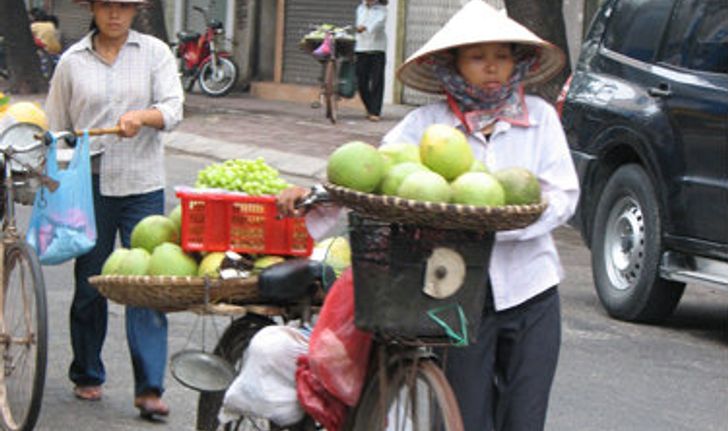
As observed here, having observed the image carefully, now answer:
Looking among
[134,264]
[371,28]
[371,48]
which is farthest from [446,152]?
[371,48]

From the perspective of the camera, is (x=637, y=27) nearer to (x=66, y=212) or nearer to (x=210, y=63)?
(x=66, y=212)

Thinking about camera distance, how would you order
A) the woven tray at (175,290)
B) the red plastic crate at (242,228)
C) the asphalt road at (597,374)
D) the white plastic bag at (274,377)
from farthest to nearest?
1. the asphalt road at (597,374)
2. the red plastic crate at (242,228)
3. the woven tray at (175,290)
4. the white plastic bag at (274,377)

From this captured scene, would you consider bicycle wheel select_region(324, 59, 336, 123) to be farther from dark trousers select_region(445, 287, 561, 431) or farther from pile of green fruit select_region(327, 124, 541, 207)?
pile of green fruit select_region(327, 124, 541, 207)

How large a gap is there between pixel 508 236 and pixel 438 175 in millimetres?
417

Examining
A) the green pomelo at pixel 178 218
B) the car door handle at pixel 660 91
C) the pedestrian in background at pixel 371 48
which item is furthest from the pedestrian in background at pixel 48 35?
the green pomelo at pixel 178 218

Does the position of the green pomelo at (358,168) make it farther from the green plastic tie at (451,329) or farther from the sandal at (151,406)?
the sandal at (151,406)

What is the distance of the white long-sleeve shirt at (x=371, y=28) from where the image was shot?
19.0 meters

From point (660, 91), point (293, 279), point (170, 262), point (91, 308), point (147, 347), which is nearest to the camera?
point (293, 279)

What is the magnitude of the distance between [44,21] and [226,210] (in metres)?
26.4

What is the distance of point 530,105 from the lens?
4484 mm

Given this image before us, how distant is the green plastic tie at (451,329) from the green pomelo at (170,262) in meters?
1.16

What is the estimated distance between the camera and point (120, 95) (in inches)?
255

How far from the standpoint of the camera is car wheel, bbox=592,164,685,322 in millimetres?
8828

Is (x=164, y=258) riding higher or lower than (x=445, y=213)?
lower
